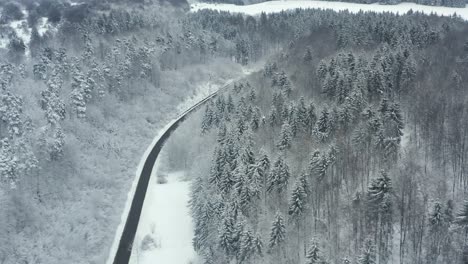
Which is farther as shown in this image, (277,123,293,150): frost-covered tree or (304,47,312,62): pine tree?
(304,47,312,62): pine tree

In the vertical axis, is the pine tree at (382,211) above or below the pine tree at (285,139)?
below

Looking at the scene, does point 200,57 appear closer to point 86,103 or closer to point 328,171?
point 86,103

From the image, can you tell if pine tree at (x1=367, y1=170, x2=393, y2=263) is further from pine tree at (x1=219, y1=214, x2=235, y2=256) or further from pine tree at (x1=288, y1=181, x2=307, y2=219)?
pine tree at (x1=219, y1=214, x2=235, y2=256)

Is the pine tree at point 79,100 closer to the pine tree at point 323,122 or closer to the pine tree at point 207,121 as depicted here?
the pine tree at point 207,121

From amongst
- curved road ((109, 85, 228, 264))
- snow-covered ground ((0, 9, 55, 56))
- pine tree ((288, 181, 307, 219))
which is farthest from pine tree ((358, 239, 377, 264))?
snow-covered ground ((0, 9, 55, 56))

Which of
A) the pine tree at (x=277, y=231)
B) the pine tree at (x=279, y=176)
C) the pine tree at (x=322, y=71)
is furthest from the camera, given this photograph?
the pine tree at (x=322, y=71)

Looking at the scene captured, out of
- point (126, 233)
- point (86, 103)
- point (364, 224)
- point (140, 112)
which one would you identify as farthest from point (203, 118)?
point (364, 224)

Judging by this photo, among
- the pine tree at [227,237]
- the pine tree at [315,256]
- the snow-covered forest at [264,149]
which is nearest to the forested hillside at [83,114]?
the snow-covered forest at [264,149]
